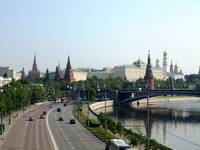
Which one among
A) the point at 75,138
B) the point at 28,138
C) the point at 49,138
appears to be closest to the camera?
the point at 28,138

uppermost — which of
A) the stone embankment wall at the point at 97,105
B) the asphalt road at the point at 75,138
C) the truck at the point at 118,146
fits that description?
the stone embankment wall at the point at 97,105

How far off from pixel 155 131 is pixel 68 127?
15576mm

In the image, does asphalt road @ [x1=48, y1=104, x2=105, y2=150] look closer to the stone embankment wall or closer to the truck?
the truck

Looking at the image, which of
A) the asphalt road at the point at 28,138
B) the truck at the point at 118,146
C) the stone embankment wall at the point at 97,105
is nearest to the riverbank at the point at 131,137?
the asphalt road at the point at 28,138

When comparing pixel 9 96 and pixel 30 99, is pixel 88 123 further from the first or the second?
pixel 30 99

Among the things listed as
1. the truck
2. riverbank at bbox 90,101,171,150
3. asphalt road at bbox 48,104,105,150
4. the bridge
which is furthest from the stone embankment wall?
the truck

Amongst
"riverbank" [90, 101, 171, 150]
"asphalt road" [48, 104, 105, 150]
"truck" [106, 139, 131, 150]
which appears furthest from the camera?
"riverbank" [90, 101, 171, 150]

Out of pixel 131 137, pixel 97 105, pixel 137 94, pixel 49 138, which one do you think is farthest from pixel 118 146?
pixel 137 94

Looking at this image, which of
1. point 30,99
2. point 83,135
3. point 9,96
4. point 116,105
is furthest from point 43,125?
point 116,105

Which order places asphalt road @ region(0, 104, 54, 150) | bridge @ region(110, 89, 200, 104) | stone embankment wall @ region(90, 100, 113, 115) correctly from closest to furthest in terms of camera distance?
1. asphalt road @ region(0, 104, 54, 150)
2. stone embankment wall @ region(90, 100, 113, 115)
3. bridge @ region(110, 89, 200, 104)

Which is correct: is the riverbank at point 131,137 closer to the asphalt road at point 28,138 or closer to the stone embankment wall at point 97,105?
the asphalt road at point 28,138

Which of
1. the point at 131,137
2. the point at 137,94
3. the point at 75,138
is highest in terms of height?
the point at 137,94

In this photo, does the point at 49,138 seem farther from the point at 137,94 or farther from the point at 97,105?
the point at 137,94

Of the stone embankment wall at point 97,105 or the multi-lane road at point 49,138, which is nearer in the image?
the multi-lane road at point 49,138
